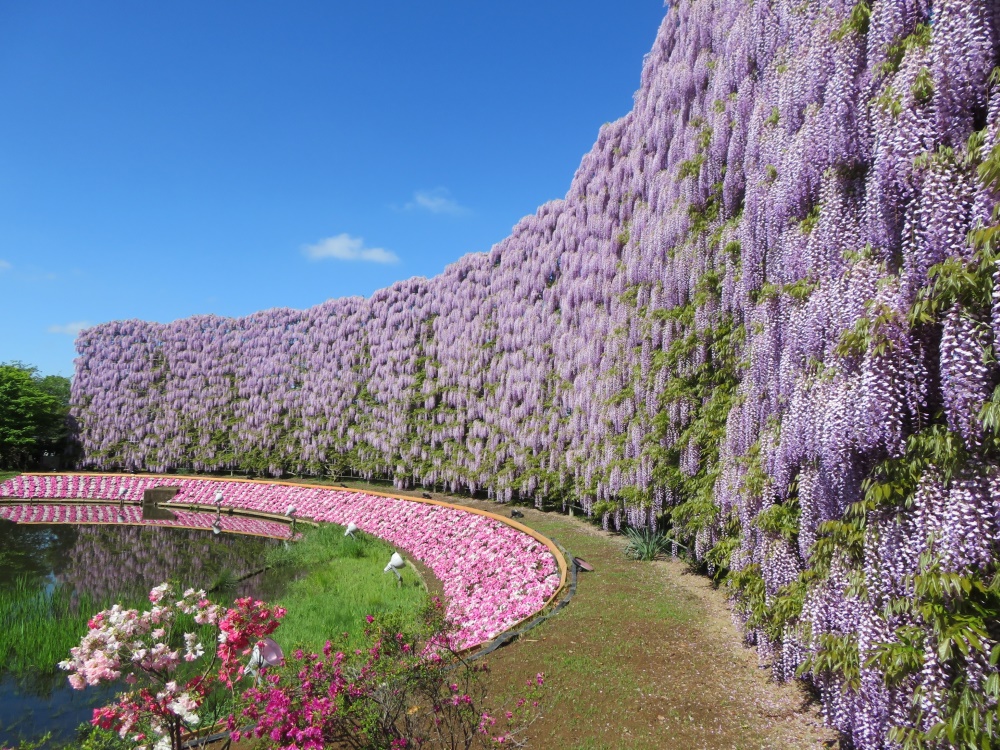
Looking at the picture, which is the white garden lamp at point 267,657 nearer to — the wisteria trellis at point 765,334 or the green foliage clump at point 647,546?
the wisteria trellis at point 765,334

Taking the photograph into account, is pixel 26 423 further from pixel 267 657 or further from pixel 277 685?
pixel 277 685

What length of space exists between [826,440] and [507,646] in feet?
12.0

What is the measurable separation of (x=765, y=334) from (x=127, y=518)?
19073 mm

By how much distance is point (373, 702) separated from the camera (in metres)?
3.72

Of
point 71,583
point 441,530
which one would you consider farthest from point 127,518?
point 441,530

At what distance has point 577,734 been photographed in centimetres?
405

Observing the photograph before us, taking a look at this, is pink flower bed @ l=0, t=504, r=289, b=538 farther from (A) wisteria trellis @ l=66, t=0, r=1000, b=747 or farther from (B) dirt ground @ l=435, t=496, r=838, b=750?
(B) dirt ground @ l=435, t=496, r=838, b=750

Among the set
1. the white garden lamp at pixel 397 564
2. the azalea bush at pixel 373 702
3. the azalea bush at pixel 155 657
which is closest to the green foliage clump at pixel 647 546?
the white garden lamp at pixel 397 564

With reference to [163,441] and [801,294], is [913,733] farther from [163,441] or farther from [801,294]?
[163,441]

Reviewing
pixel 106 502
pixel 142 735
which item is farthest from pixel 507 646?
pixel 106 502

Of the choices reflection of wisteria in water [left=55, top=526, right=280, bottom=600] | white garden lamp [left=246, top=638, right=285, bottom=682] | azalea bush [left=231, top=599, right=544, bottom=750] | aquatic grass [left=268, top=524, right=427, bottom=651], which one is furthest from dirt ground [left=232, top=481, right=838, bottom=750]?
reflection of wisteria in water [left=55, top=526, right=280, bottom=600]

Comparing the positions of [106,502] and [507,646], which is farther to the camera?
[106,502]

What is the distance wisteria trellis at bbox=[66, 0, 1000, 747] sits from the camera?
3.23m

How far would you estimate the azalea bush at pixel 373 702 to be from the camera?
3.19m
